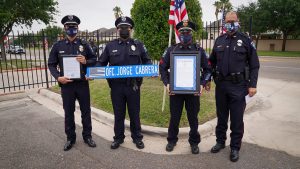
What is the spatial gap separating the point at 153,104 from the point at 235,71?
306cm

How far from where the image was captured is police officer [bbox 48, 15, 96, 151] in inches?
175

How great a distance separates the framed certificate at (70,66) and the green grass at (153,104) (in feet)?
6.42

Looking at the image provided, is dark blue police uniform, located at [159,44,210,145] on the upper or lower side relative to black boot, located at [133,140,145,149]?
upper

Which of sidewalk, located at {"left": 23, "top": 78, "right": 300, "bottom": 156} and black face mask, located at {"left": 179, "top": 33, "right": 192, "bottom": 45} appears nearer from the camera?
black face mask, located at {"left": 179, "top": 33, "right": 192, "bottom": 45}

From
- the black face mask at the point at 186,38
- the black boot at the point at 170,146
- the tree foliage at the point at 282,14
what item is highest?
the tree foliage at the point at 282,14

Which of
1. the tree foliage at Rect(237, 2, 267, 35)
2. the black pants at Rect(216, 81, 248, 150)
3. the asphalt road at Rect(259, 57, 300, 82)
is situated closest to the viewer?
the black pants at Rect(216, 81, 248, 150)

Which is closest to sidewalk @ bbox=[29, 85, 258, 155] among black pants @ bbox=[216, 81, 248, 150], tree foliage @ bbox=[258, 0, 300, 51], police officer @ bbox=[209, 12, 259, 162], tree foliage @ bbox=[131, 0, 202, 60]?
black pants @ bbox=[216, 81, 248, 150]

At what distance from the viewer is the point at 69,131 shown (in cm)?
473

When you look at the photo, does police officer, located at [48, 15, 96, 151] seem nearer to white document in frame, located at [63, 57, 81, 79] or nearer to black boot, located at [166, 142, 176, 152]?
white document in frame, located at [63, 57, 81, 79]

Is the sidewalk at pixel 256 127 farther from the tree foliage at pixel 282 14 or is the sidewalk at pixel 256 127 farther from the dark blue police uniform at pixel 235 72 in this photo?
the tree foliage at pixel 282 14

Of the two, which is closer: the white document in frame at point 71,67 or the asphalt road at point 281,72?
the white document in frame at point 71,67

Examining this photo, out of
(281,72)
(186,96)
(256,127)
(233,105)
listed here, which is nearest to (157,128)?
(186,96)

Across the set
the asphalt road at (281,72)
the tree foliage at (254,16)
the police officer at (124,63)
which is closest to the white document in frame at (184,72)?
the police officer at (124,63)

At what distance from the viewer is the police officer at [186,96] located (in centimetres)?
425
